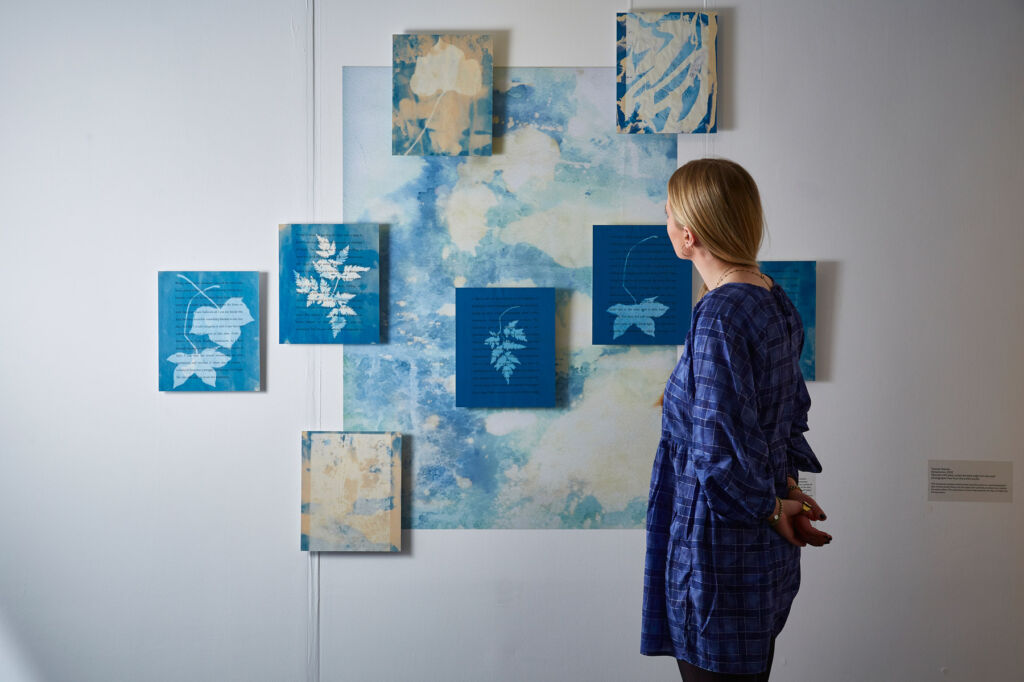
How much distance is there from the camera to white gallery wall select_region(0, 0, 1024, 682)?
5.52 ft

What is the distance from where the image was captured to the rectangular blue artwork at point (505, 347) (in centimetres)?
168

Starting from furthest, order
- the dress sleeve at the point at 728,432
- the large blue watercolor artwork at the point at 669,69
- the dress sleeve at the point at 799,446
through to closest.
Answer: the large blue watercolor artwork at the point at 669,69 → the dress sleeve at the point at 799,446 → the dress sleeve at the point at 728,432

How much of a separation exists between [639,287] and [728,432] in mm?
745

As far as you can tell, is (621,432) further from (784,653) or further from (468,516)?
(784,653)

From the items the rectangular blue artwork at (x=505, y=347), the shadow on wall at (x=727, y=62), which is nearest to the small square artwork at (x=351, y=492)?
the rectangular blue artwork at (x=505, y=347)

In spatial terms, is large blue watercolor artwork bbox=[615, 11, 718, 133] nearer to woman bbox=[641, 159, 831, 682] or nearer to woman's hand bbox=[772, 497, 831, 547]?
woman bbox=[641, 159, 831, 682]

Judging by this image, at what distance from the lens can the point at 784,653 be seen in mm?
1689

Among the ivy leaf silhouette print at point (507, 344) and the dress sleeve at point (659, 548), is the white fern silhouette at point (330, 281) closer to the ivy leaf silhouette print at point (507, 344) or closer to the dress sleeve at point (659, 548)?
the ivy leaf silhouette print at point (507, 344)

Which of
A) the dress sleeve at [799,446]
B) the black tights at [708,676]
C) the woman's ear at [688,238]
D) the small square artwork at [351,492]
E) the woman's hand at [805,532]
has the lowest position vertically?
the black tights at [708,676]

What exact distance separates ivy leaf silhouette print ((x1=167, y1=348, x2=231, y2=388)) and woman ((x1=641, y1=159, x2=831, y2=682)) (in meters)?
1.20

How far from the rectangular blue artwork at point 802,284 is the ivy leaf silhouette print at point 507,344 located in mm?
660

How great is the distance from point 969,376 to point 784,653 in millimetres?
880

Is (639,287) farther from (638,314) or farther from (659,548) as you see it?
(659,548)

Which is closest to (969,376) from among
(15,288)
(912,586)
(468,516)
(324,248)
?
(912,586)
